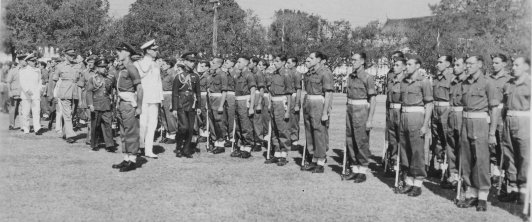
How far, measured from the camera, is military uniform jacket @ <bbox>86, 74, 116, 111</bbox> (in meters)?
12.0

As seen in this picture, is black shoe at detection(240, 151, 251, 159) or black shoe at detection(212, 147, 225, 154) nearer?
black shoe at detection(240, 151, 251, 159)

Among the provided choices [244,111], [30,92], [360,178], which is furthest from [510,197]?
[30,92]

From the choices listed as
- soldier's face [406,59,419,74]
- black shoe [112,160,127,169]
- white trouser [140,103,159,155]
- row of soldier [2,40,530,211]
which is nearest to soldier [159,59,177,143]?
row of soldier [2,40,530,211]

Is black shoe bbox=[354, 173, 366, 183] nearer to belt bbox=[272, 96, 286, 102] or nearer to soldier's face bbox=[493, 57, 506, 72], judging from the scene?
belt bbox=[272, 96, 286, 102]

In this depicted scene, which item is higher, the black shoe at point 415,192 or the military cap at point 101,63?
the military cap at point 101,63

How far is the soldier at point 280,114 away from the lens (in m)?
10.7

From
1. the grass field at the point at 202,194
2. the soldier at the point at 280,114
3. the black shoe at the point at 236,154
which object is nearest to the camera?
the grass field at the point at 202,194

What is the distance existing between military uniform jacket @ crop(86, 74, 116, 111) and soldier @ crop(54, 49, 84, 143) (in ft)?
4.97

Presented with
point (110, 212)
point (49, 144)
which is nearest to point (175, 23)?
point (49, 144)

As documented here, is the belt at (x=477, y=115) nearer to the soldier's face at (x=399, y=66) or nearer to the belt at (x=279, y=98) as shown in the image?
the soldier's face at (x=399, y=66)

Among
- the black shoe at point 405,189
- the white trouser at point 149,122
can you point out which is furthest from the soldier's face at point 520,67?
the white trouser at point 149,122

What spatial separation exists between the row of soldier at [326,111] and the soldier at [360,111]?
17 mm

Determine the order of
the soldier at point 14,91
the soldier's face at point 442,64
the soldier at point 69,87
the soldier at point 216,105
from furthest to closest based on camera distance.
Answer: the soldier at point 14,91
the soldier at point 69,87
the soldier at point 216,105
the soldier's face at point 442,64

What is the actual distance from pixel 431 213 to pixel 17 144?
9.82 meters
